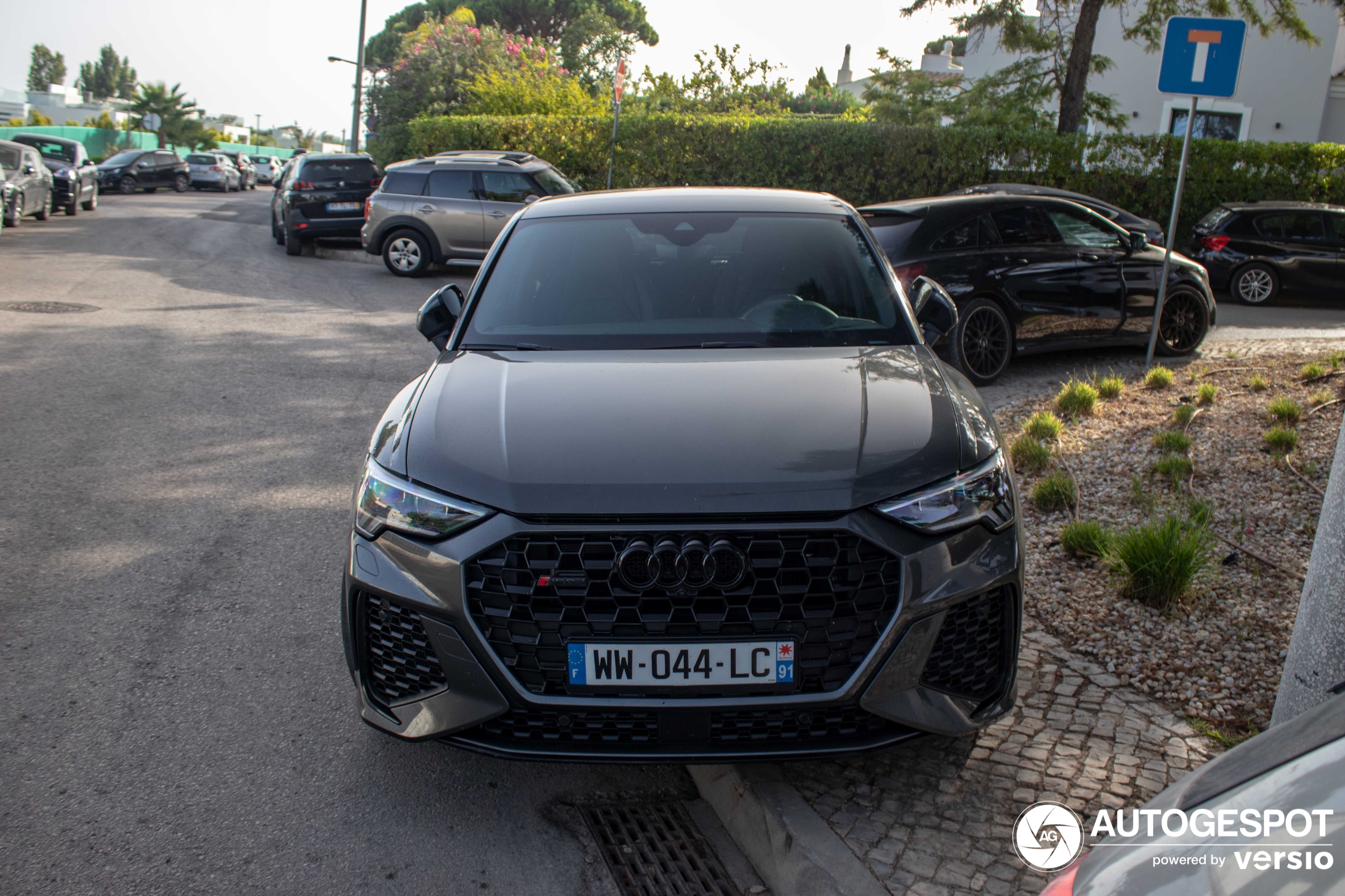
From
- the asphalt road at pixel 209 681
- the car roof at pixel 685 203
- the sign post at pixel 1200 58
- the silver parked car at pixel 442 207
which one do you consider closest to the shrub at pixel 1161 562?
the car roof at pixel 685 203

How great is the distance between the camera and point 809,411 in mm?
3064

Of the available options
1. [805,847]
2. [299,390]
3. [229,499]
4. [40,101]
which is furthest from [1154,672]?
[40,101]

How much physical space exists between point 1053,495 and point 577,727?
11.6 ft

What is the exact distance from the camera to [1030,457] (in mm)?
6098

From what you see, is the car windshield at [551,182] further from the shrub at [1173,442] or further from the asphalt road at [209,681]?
the shrub at [1173,442]

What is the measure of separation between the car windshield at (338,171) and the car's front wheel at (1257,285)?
15.0 meters

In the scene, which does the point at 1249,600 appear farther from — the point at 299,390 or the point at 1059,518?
the point at 299,390

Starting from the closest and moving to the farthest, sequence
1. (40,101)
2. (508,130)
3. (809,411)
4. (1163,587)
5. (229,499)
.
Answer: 1. (809,411)
2. (1163,587)
3. (229,499)
4. (508,130)
5. (40,101)

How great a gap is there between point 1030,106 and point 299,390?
65.1 ft

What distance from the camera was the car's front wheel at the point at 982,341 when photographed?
901 cm

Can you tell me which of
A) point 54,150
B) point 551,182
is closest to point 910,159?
point 551,182

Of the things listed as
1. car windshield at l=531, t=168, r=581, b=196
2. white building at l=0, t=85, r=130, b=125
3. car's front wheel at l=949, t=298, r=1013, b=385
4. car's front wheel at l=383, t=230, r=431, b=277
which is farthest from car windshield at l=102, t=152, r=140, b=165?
white building at l=0, t=85, r=130, b=125

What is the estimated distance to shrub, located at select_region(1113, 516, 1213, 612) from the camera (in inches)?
167

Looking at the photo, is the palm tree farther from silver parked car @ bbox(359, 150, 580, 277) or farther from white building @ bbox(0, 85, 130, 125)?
silver parked car @ bbox(359, 150, 580, 277)
